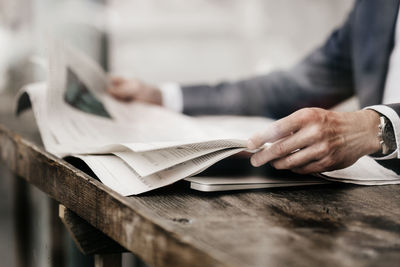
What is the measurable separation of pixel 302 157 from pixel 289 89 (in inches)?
28.6

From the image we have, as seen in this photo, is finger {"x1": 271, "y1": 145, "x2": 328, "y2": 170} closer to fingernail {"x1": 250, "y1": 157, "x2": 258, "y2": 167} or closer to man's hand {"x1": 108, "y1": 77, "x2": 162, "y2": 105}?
fingernail {"x1": 250, "y1": 157, "x2": 258, "y2": 167}

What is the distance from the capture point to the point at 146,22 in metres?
1.89

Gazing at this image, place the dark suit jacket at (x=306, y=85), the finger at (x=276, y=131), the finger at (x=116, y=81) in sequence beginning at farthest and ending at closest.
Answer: the finger at (x=116, y=81)
the dark suit jacket at (x=306, y=85)
the finger at (x=276, y=131)

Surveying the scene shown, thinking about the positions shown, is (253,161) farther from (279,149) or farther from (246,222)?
(246,222)

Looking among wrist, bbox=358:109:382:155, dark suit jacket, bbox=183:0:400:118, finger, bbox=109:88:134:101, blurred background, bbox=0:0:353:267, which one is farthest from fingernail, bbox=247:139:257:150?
blurred background, bbox=0:0:353:267

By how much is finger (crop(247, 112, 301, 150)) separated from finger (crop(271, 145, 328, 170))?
0.03 m

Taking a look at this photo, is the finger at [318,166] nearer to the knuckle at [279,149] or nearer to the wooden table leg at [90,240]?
the knuckle at [279,149]

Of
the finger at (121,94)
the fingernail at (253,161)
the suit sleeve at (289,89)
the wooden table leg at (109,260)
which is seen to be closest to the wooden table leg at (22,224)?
the finger at (121,94)

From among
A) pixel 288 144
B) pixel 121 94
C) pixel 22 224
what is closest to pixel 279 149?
pixel 288 144

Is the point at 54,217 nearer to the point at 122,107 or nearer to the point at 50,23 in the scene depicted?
the point at 122,107

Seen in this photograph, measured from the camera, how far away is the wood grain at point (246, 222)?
0.29 meters

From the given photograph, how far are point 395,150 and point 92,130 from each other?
46cm

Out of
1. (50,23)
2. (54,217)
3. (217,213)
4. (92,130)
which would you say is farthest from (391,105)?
(50,23)

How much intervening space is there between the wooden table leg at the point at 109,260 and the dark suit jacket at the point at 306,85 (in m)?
0.60
